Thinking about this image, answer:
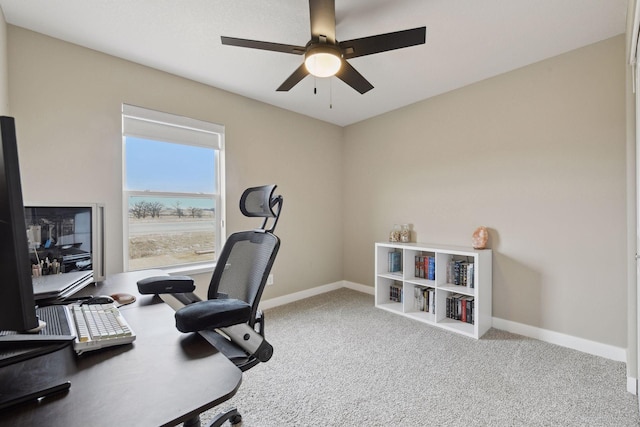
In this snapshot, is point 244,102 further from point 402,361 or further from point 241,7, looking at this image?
point 402,361

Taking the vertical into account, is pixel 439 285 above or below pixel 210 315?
below

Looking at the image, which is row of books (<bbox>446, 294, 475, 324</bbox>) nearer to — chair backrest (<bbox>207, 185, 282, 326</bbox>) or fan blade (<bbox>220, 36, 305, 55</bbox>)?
chair backrest (<bbox>207, 185, 282, 326</bbox>)

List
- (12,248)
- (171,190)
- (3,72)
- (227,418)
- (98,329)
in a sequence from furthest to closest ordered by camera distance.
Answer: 1. (171,190)
2. (3,72)
3. (227,418)
4. (98,329)
5. (12,248)

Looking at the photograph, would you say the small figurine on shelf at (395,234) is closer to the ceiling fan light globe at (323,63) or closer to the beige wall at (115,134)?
the beige wall at (115,134)

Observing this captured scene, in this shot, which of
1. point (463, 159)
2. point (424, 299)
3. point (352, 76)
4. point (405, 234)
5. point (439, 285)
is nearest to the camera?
point (352, 76)

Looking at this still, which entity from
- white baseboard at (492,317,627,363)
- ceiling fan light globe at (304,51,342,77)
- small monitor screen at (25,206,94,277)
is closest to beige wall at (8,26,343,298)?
small monitor screen at (25,206,94,277)

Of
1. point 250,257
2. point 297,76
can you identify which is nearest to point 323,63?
point 297,76

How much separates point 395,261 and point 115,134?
10.3 feet

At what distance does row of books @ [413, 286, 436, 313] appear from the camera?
302 cm

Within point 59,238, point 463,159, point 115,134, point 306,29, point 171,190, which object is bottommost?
point 59,238

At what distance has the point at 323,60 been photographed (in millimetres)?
1811

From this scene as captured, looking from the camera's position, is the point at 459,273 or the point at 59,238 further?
the point at 459,273

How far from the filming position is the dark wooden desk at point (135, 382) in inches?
22.0

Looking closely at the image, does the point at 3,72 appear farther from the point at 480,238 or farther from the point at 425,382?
the point at 480,238
